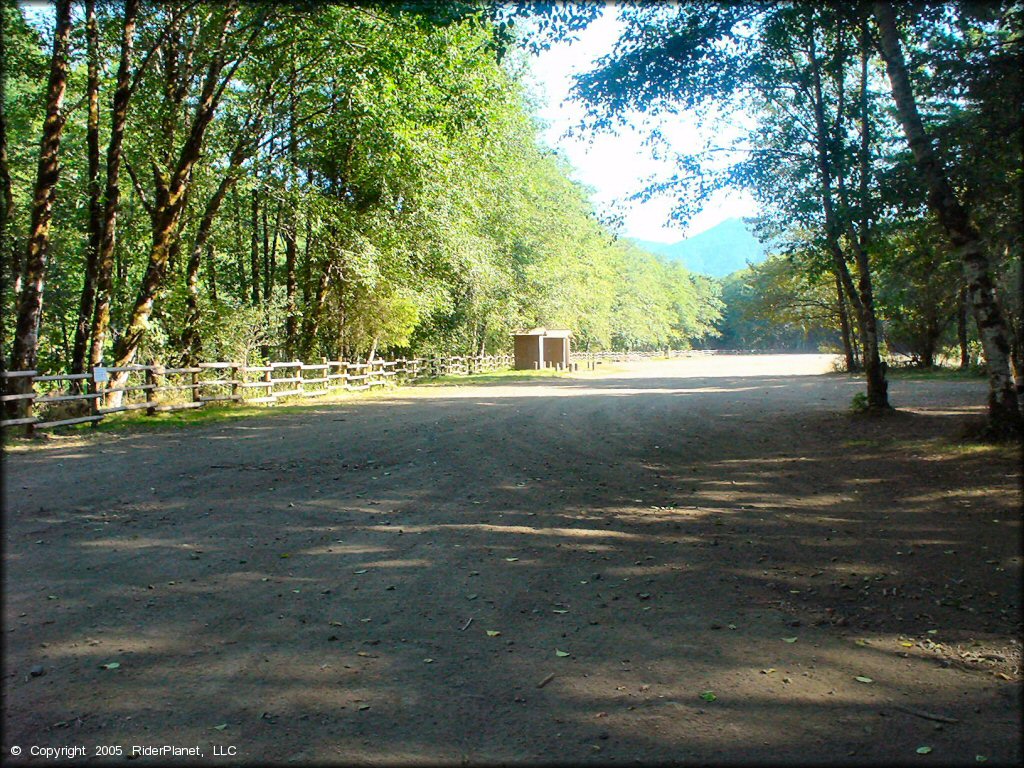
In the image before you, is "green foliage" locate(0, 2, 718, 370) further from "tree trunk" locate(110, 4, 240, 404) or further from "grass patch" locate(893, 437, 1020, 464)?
"grass patch" locate(893, 437, 1020, 464)

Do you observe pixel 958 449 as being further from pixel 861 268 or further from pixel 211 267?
pixel 211 267

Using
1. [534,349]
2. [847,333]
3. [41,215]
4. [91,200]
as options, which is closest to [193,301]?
[91,200]

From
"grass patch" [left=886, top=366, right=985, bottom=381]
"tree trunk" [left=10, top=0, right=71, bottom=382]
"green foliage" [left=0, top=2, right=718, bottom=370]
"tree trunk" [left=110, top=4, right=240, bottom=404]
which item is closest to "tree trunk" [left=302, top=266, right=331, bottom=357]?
"green foliage" [left=0, top=2, right=718, bottom=370]

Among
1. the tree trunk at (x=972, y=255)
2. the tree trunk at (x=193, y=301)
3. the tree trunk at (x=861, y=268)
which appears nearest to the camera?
the tree trunk at (x=972, y=255)

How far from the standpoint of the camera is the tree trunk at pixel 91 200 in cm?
1519

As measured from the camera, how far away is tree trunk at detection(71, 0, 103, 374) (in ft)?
49.8

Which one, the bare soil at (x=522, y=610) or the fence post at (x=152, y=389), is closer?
the bare soil at (x=522, y=610)

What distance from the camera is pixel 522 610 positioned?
15.5ft

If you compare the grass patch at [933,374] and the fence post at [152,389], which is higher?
the fence post at [152,389]

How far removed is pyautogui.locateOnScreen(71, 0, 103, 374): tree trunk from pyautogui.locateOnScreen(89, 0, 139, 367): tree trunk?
0.16m

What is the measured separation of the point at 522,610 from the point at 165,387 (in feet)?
47.4

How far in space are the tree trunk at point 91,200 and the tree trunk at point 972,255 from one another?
14501mm

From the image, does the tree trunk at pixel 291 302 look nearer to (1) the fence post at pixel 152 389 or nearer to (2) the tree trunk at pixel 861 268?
(1) the fence post at pixel 152 389

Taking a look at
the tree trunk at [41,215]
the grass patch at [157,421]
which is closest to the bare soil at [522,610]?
the grass patch at [157,421]
